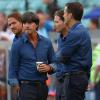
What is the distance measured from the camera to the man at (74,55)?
341 inches

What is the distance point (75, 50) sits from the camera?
8672 mm

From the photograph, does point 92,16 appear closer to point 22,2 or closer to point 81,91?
point 22,2

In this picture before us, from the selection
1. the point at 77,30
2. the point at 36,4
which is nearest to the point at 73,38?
the point at 77,30

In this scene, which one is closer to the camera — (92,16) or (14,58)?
(14,58)

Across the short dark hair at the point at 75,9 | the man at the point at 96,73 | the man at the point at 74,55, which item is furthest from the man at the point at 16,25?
the man at the point at 96,73

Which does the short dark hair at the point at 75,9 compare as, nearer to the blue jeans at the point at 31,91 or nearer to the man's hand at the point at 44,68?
the man's hand at the point at 44,68

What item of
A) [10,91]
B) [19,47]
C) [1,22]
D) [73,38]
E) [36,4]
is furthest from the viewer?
[36,4]

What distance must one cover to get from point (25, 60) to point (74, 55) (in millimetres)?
828

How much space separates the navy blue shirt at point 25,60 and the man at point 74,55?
480mm

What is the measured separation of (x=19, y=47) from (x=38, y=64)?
16.6 inches

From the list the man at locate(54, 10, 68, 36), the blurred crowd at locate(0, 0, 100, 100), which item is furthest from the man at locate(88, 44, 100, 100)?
the man at locate(54, 10, 68, 36)

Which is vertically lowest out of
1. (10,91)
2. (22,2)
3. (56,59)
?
(10,91)

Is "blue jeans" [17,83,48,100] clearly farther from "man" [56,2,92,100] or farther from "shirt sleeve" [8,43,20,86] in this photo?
"man" [56,2,92,100]

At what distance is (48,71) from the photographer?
30.1 ft
